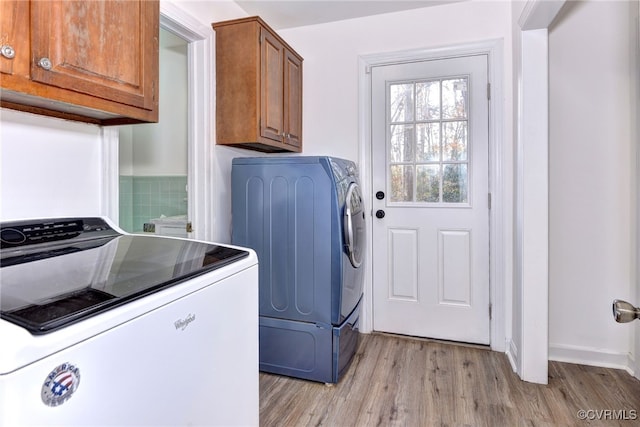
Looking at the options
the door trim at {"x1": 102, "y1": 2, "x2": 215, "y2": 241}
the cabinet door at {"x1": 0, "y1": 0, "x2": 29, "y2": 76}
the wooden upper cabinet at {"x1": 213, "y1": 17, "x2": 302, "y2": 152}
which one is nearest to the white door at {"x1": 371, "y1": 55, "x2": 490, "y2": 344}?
the wooden upper cabinet at {"x1": 213, "y1": 17, "x2": 302, "y2": 152}

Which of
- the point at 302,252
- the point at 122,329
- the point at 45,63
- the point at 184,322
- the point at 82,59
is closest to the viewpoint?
the point at 122,329

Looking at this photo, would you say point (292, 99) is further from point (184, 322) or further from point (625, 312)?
point (625, 312)

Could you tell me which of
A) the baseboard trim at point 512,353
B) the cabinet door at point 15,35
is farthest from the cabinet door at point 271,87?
the baseboard trim at point 512,353

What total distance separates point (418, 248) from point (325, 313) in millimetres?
980

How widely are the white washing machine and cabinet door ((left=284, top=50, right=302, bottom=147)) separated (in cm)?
144

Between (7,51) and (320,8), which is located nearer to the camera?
(7,51)

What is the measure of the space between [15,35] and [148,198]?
2095 millimetres

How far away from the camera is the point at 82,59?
114 cm

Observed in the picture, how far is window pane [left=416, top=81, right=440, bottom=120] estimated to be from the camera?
8.39 ft

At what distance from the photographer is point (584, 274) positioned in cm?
223

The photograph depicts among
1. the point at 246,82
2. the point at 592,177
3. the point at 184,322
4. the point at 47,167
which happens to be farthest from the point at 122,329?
the point at 592,177

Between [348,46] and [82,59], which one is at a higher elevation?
[348,46]

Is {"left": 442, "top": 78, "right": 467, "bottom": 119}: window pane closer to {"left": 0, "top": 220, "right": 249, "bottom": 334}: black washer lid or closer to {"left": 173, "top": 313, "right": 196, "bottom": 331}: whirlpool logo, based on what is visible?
{"left": 0, "top": 220, "right": 249, "bottom": 334}: black washer lid

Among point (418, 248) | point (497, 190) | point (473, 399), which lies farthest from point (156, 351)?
point (497, 190)
